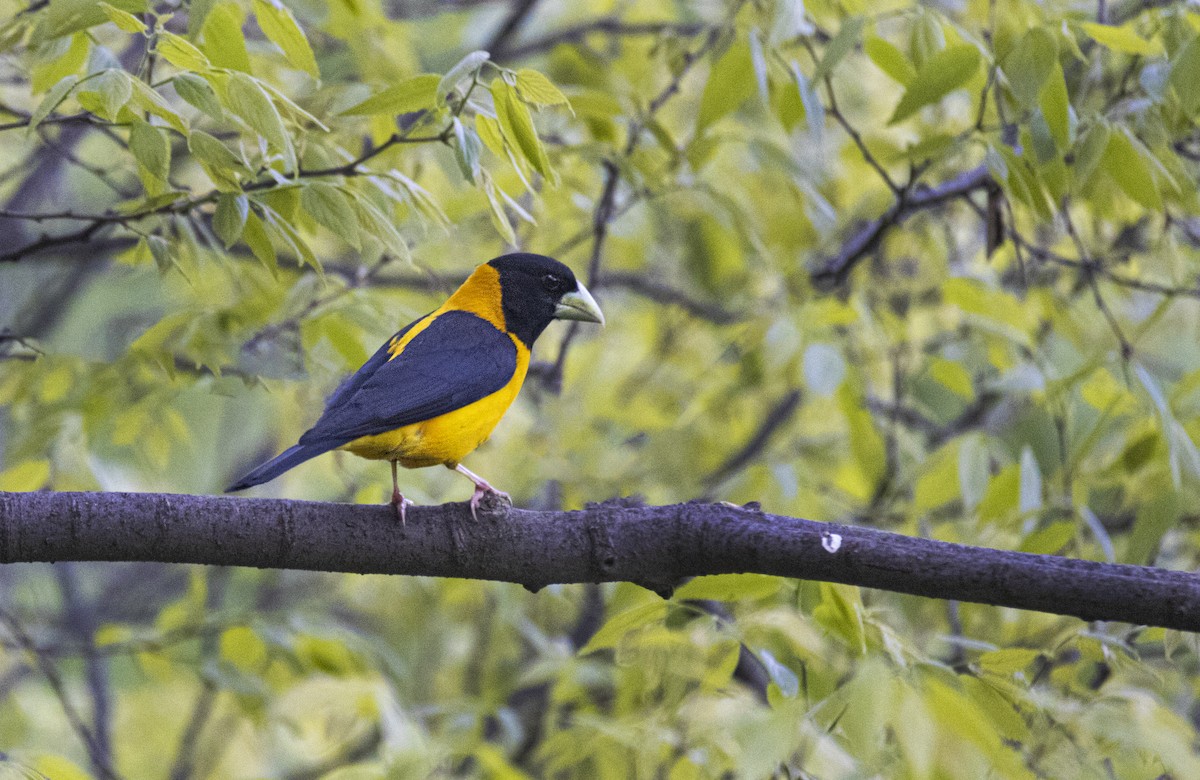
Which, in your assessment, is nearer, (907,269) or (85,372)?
(85,372)

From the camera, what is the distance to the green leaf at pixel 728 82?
156 inches

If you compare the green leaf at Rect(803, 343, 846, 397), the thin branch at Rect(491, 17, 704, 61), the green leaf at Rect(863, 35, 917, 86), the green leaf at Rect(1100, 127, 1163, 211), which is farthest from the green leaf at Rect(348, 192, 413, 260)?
the thin branch at Rect(491, 17, 704, 61)

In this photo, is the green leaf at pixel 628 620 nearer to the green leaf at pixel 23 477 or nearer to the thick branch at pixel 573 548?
the thick branch at pixel 573 548

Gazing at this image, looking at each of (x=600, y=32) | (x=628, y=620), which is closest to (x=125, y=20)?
(x=628, y=620)

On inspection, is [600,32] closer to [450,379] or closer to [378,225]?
[450,379]

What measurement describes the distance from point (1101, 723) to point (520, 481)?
4.28m

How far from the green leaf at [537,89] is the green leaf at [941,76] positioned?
47.6 inches

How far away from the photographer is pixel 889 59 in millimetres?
3670

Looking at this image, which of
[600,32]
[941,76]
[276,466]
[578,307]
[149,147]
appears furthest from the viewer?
[600,32]

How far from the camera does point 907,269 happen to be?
744 cm

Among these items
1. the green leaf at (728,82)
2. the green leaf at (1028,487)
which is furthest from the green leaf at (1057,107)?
the green leaf at (1028,487)

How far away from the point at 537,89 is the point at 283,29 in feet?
2.37

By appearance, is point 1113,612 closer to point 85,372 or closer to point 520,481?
point 85,372

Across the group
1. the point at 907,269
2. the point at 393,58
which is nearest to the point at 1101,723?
the point at 393,58
